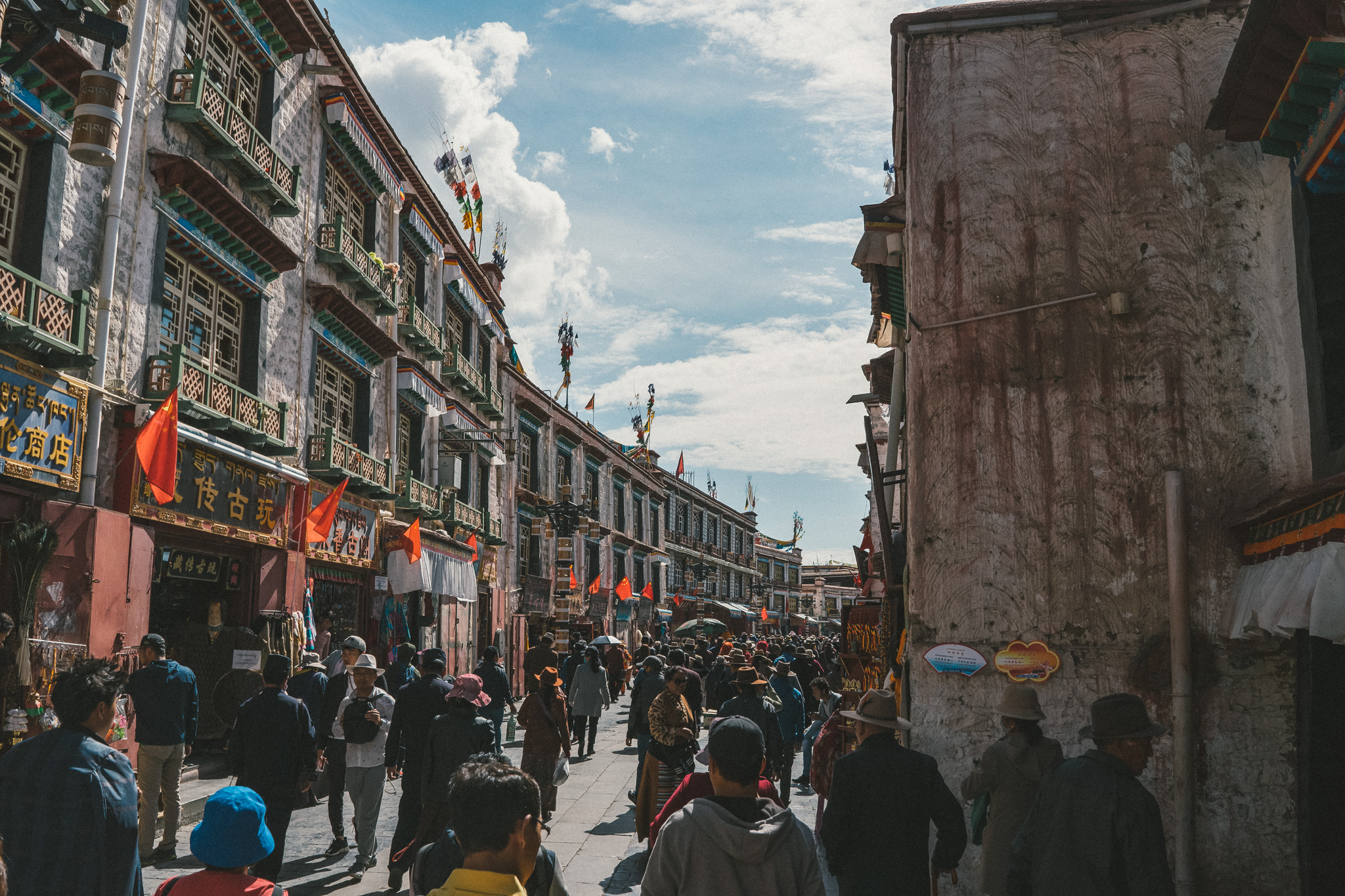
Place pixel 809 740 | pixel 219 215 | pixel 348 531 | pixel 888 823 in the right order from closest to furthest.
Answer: pixel 888 823 < pixel 809 740 < pixel 219 215 < pixel 348 531

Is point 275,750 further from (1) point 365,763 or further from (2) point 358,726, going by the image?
(1) point 365,763

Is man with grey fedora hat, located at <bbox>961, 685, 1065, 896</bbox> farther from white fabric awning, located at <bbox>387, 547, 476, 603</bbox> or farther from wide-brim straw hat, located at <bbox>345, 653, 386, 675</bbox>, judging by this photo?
white fabric awning, located at <bbox>387, 547, 476, 603</bbox>

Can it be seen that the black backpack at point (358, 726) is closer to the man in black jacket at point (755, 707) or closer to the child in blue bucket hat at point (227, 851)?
the man in black jacket at point (755, 707)

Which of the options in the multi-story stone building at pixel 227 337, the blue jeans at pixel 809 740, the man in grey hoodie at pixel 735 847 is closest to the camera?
the man in grey hoodie at pixel 735 847

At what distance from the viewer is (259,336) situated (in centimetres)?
1391

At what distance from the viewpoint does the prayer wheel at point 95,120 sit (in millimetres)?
7645

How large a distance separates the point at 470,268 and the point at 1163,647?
20512 millimetres

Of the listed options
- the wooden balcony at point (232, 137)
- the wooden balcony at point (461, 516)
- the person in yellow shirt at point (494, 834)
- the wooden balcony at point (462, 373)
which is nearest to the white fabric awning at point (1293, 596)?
the person in yellow shirt at point (494, 834)

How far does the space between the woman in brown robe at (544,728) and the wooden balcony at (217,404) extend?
5.92 meters

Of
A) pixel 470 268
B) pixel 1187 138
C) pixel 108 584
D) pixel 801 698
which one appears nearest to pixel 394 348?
pixel 470 268

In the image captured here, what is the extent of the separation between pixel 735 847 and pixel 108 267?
33.1 ft

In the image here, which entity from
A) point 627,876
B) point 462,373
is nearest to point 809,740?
point 627,876

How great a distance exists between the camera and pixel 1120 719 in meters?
3.95

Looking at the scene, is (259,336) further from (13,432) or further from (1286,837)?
(1286,837)
